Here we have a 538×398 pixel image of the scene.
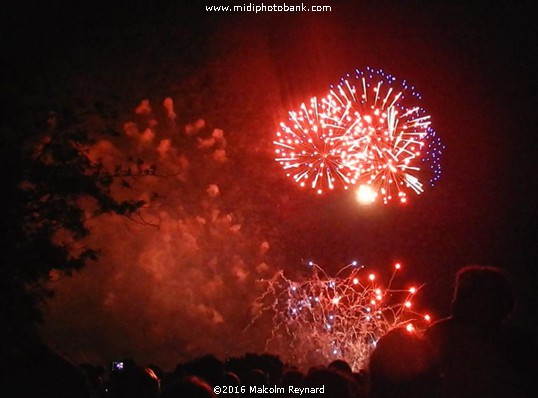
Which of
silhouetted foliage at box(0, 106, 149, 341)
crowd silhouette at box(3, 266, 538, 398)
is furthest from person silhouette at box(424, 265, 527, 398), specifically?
silhouetted foliage at box(0, 106, 149, 341)

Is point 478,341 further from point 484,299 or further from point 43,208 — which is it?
point 43,208

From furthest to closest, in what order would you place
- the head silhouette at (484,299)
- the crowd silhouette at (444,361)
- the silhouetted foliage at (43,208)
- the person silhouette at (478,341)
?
the silhouetted foliage at (43,208) < the head silhouette at (484,299) < the person silhouette at (478,341) < the crowd silhouette at (444,361)

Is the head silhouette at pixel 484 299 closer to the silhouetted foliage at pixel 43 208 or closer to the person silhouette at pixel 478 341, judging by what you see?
the person silhouette at pixel 478 341

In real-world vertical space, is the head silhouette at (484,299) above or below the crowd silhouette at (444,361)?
above

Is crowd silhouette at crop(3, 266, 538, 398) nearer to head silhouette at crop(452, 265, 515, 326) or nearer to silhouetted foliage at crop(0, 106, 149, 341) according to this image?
head silhouette at crop(452, 265, 515, 326)

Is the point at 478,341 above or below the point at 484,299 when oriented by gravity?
below

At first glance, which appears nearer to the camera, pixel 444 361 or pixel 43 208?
pixel 444 361

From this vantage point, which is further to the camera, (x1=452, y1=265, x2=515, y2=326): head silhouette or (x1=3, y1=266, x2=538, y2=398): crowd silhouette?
(x1=452, y1=265, x2=515, y2=326): head silhouette

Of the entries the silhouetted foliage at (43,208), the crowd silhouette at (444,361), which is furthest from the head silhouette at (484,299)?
the silhouetted foliage at (43,208)

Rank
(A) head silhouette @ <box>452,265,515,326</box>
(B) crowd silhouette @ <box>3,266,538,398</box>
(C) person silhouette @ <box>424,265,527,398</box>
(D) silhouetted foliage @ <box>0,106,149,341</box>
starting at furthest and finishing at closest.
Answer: (D) silhouetted foliage @ <box>0,106,149,341</box> < (A) head silhouette @ <box>452,265,515,326</box> < (C) person silhouette @ <box>424,265,527,398</box> < (B) crowd silhouette @ <box>3,266,538,398</box>

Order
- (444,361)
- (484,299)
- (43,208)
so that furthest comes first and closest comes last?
1. (43,208)
2. (484,299)
3. (444,361)

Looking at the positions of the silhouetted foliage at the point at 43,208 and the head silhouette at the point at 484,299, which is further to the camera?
the silhouetted foliage at the point at 43,208

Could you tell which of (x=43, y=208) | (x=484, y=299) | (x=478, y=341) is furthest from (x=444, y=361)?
(x=43, y=208)

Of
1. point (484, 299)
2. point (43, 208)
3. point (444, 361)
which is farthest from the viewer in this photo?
point (43, 208)
